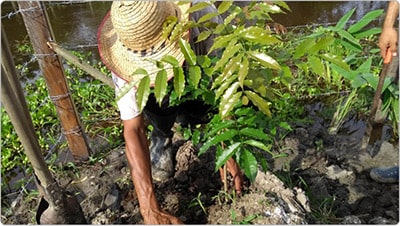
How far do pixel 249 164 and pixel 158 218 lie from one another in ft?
2.04

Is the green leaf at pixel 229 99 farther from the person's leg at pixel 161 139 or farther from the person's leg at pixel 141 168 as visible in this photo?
the person's leg at pixel 161 139

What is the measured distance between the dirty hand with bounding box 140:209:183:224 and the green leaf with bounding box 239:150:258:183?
1.74 ft

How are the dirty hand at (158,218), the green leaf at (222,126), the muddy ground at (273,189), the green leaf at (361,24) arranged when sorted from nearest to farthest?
the green leaf at (222,126) → the dirty hand at (158,218) → the muddy ground at (273,189) → the green leaf at (361,24)

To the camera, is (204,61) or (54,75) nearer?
(204,61)

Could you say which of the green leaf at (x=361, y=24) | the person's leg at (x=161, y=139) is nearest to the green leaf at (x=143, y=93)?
the person's leg at (x=161, y=139)

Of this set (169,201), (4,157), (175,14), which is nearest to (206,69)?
(175,14)

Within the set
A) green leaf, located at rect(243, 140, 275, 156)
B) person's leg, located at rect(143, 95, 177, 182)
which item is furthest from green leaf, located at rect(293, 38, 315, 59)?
person's leg, located at rect(143, 95, 177, 182)

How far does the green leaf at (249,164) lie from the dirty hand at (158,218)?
20.9 inches

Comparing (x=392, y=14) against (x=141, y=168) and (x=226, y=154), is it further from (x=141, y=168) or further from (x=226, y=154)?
(x=141, y=168)

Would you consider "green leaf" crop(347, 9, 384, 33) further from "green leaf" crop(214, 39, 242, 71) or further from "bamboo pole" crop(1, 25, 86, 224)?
"bamboo pole" crop(1, 25, 86, 224)

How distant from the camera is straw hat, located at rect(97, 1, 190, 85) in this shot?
5.25 ft

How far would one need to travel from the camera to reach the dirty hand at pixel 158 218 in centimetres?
182

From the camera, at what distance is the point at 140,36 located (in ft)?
5.38

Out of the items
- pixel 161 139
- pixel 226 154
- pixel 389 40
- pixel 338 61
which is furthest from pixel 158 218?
pixel 389 40
